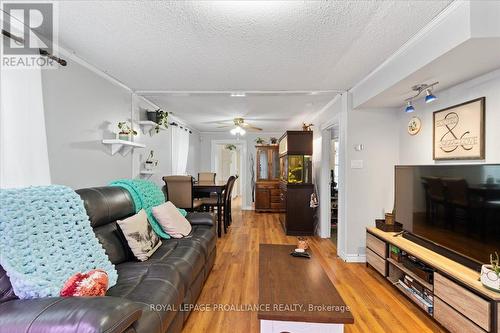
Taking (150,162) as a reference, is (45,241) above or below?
below

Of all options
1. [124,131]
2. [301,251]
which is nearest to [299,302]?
[301,251]

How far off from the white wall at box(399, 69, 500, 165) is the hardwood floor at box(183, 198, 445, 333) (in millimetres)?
1439

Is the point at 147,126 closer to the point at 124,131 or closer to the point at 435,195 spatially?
the point at 124,131

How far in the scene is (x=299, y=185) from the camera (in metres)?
4.51

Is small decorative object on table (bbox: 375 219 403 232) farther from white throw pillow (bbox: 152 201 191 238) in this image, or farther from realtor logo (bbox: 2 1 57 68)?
realtor logo (bbox: 2 1 57 68)

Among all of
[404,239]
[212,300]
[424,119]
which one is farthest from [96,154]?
[424,119]

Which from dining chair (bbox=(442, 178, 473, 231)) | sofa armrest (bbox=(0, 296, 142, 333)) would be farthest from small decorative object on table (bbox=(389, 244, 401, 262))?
sofa armrest (bbox=(0, 296, 142, 333))

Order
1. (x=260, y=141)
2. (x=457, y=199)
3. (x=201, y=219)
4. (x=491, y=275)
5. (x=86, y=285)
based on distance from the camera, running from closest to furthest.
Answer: (x=86, y=285), (x=491, y=275), (x=457, y=199), (x=201, y=219), (x=260, y=141)

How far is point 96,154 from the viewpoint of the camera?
259cm

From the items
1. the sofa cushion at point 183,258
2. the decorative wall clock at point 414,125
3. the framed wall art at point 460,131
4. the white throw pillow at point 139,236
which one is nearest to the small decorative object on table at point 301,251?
the sofa cushion at point 183,258

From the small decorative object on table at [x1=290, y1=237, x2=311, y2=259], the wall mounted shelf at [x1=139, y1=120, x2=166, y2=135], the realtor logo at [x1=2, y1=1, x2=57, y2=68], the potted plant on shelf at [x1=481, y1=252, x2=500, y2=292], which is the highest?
the realtor logo at [x1=2, y1=1, x2=57, y2=68]

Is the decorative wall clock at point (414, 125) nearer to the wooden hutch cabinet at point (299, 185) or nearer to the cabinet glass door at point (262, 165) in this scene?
the wooden hutch cabinet at point (299, 185)

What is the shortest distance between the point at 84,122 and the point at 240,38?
1738 millimetres

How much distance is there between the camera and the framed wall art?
2.02 metres
